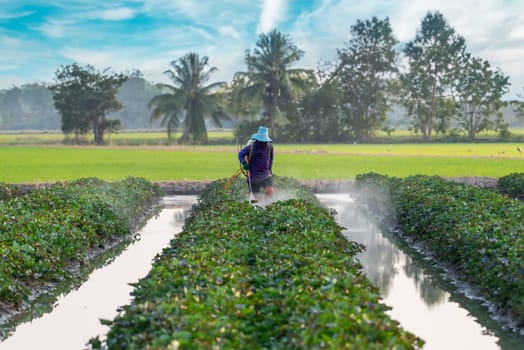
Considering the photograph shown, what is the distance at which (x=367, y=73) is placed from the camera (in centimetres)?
8781

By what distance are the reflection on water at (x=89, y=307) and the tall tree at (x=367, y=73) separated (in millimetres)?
71433

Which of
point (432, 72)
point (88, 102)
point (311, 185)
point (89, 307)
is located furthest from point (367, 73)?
point (89, 307)

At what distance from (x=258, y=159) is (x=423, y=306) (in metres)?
6.33

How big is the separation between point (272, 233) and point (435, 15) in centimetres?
8456

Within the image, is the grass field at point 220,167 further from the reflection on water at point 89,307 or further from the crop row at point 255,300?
the crop row at point 255,300

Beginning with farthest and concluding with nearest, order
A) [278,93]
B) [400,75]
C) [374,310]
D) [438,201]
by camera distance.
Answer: [400,75] < [278,93] < [438,201] < [374,310]

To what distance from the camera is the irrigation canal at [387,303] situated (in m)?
9.06

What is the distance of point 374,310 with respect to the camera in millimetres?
7105

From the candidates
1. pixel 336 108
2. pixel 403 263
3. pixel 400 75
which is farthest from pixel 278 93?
pixel 403 263

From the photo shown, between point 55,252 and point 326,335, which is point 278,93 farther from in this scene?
point 326,335

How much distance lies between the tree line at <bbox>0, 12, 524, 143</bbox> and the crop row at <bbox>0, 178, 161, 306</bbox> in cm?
5573

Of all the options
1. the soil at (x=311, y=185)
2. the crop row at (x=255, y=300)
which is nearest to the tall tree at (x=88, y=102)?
the soil at (x=311, y=185)

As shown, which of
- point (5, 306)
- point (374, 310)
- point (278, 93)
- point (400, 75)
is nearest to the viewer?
point (374, 310)

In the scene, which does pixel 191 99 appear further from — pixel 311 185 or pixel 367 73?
pixel 311 185
